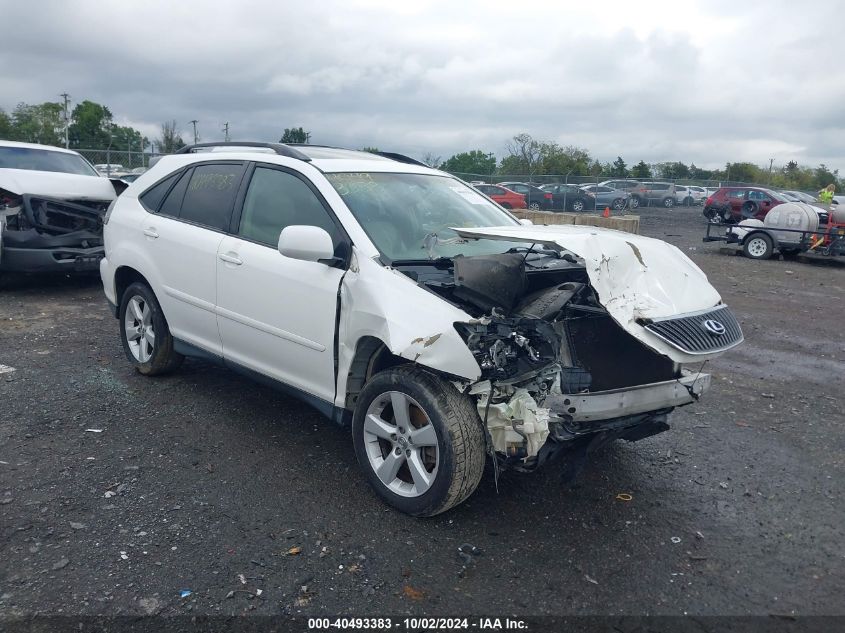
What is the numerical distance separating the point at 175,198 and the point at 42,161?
19.4 ft

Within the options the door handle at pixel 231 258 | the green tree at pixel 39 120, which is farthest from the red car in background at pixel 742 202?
the green tree at pixel 39 120

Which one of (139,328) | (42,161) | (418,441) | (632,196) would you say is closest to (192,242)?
(139,328)

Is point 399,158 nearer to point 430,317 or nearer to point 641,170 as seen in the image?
point 430,317

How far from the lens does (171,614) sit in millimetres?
2785

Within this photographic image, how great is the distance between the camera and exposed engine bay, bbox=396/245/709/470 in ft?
10.8

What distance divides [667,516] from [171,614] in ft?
8.26

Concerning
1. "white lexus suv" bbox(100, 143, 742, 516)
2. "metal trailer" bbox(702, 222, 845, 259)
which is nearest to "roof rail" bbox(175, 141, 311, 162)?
"white lexus suv" bbox(100, 143, 742, 516)

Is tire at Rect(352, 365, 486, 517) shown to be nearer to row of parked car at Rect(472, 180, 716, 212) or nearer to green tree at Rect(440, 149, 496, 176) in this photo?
row of parked car at Rect(472, 180, 716, 212)

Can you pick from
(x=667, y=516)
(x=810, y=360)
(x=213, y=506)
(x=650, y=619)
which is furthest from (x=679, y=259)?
(x=810, y=360)

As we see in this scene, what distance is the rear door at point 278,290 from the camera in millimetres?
3934

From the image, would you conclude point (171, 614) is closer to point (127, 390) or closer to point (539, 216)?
point (127, 390)

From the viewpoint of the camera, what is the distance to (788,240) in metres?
15.7

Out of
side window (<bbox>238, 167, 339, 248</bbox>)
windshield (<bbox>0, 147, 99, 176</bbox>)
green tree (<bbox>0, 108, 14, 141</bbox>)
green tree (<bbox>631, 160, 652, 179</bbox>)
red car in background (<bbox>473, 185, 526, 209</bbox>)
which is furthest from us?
green tree (<bbox>631, 160, 652, 179</bbox>)

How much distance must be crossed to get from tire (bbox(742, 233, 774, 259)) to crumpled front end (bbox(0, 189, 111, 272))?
14037mm
